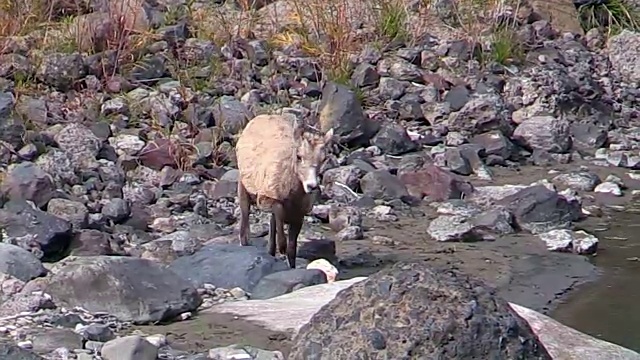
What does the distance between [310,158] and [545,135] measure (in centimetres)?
471

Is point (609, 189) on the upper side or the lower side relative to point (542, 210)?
lower

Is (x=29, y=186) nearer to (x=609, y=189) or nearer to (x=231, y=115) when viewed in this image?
(x=231, y=115)

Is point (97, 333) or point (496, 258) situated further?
point (496, 258)

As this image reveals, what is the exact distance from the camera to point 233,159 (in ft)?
34.2

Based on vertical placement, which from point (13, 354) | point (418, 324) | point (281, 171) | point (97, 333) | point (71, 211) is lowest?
point (71, 211)

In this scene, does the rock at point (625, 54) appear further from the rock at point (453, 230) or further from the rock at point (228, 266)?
Result: the rock at point (228, 266)

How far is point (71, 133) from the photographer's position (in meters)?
10.3

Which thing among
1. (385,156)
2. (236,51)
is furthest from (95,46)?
(385,156)

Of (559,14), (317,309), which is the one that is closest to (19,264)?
(317,309)

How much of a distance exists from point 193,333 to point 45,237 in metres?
1.81

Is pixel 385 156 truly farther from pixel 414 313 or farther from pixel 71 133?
pixel 414 313

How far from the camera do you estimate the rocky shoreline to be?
6805mm

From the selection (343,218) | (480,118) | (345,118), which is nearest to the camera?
(343,218)

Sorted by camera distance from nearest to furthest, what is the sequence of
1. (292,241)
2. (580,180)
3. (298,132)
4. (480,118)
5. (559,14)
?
(298,132) → (292,241) → (580,180) → (480,118) → (559,14)
